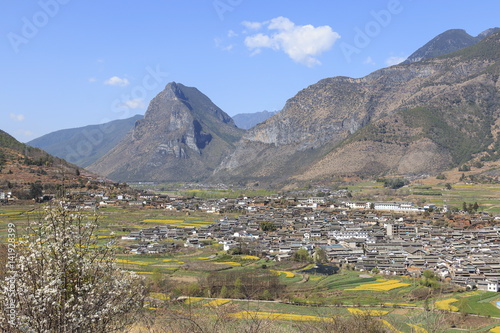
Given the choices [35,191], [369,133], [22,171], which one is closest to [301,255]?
[35,191]

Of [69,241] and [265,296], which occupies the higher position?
[69,241]

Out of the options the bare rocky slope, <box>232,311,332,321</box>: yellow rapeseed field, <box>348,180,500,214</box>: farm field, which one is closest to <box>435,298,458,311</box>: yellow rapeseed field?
<box>232,311,332,321</box>: yellow rapeseed field

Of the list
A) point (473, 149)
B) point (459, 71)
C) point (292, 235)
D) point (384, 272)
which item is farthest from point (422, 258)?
point (459, 71)

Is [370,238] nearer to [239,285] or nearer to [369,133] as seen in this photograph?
[239,285]

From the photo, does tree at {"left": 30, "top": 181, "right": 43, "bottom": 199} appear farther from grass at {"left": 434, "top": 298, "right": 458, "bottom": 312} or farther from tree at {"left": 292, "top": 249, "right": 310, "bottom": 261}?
grass at {"left": 434, "top": 298, "right": 458, "bottom": 312}

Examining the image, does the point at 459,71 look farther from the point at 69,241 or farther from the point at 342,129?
the point at 69,241

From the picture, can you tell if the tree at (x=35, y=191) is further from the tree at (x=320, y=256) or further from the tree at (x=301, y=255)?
the tree at (x=320, y=256)
